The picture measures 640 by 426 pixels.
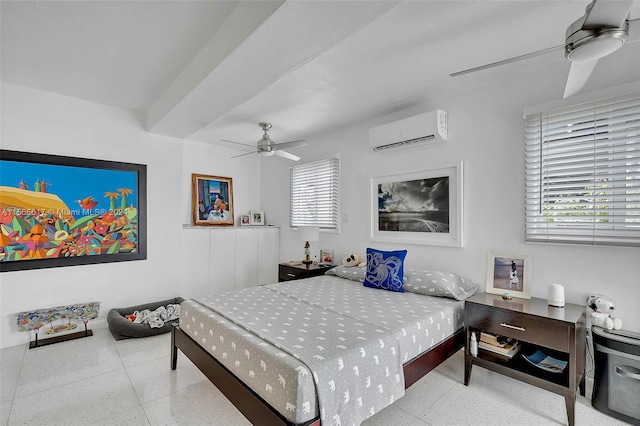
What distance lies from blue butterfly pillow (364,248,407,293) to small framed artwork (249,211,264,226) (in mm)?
2745

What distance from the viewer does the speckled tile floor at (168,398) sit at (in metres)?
1.99

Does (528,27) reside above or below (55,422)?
above

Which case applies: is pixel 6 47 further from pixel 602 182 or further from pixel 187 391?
pixel 602 182

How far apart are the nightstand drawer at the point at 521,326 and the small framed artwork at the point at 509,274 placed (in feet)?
1.33

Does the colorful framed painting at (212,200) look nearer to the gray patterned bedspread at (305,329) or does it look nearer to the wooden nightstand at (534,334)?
the gray patterned bedspread at (305,329)

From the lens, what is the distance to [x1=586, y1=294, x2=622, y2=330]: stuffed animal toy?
213 centimetres

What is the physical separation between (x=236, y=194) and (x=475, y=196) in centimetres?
381

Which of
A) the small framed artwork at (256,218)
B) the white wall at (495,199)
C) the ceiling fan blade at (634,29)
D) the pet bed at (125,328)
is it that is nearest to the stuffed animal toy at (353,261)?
the white wall at (495,199)

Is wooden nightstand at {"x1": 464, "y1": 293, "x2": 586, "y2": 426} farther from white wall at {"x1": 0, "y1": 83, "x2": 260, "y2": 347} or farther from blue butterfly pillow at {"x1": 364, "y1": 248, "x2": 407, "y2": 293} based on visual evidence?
white wall at {"x1": 0, "y1": 83, "x2": 260, "y2": 347}

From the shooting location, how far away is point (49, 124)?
326cm

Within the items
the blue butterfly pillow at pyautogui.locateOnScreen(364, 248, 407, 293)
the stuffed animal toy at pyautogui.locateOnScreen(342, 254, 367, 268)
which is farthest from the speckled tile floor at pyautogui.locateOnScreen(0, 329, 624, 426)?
the stuffed animal toy at pyautogui.locateOnScreen(342, 254, 367, 268)

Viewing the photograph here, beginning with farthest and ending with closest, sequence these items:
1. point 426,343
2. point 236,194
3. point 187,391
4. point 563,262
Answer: point 236,194
point 563,262
point 187,391
point 426,343

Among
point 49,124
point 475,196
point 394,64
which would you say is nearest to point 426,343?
point 475,196

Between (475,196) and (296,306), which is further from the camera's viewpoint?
(475,196)
